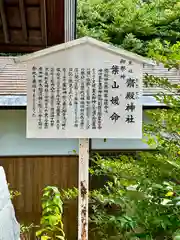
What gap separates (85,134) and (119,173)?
0.49 m

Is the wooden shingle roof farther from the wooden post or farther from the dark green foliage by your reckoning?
the dark green foliage

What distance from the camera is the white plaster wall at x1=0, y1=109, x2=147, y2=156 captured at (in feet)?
14.0

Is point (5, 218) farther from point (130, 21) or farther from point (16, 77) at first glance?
point (130, 21)

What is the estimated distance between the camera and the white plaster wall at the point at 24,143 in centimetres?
428

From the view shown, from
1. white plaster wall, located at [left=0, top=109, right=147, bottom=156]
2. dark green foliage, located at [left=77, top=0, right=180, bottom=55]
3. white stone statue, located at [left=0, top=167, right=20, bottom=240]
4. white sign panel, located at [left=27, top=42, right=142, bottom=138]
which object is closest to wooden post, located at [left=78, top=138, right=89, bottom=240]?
white sign panel, located at [left=27, top=42, right=142, bottom=138]

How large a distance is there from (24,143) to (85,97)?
219 centimetres

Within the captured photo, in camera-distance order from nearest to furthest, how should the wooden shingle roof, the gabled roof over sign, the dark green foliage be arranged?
1. the gabled roof over sign
2. the wooden shingle roof
3. the dark green foliage

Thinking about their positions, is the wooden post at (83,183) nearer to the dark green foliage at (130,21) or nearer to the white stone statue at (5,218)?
the white stone statue at (5,218)

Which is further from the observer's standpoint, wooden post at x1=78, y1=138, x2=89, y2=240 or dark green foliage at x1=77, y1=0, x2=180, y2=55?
dark green foliage at x1=77, y1=0, x2=180, y2=55

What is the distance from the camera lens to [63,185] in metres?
4.35

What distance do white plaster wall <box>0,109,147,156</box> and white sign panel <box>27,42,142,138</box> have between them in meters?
1.96

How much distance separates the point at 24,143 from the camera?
4.33 metres

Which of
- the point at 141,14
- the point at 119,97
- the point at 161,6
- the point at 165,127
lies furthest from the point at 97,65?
the point at 161,6

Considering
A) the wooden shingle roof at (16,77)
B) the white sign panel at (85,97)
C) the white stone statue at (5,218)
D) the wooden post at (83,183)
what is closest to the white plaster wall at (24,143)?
the wooden shingle roof at (16,77)
